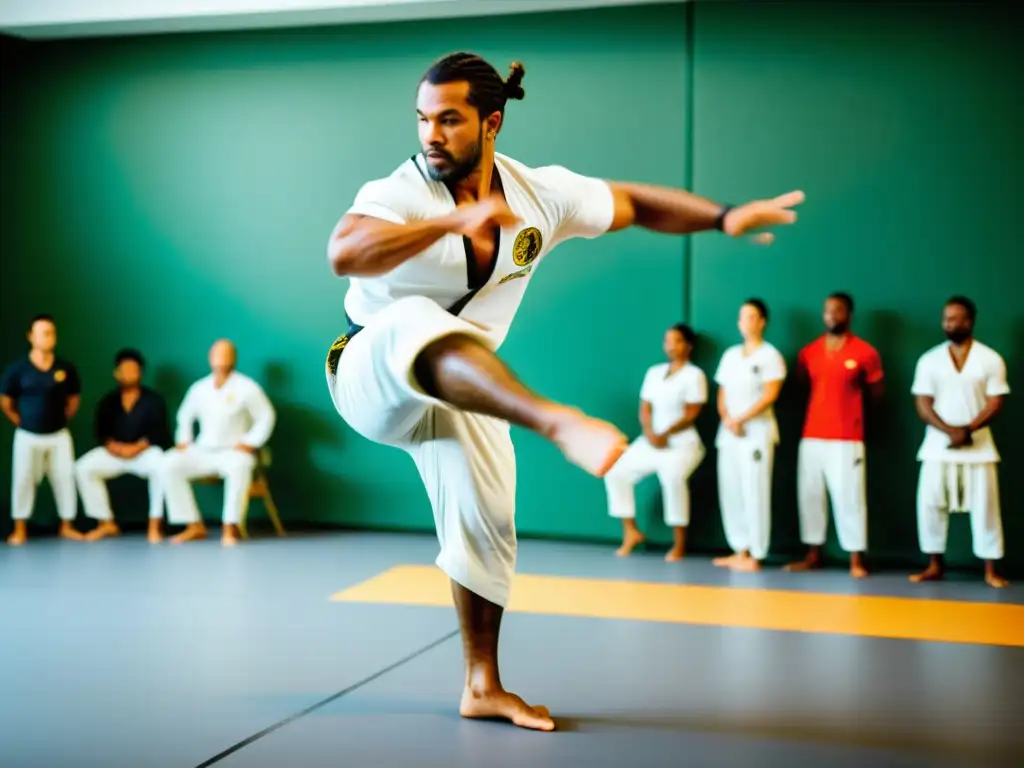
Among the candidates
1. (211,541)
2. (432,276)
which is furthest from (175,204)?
(432,276)

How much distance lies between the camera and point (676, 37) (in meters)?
6.43

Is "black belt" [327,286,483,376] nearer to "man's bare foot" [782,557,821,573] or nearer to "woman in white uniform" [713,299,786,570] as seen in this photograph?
"woman in white uniform" [713,299,786,570]

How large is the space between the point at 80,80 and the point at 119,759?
6.10 meters

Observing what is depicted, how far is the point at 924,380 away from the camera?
18.3 ft

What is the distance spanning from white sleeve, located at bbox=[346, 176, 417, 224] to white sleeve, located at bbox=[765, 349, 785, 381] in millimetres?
3652

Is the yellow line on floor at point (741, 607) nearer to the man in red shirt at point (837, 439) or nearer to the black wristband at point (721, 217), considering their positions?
the man in red shirt at point (837, 439)

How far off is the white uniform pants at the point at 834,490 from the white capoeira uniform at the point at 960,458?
305 mm

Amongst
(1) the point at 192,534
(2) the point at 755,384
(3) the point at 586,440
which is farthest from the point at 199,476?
(3) the point at 586,440

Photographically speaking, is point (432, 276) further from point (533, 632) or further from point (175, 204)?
point (175, 204)

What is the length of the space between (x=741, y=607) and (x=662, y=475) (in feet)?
4.68

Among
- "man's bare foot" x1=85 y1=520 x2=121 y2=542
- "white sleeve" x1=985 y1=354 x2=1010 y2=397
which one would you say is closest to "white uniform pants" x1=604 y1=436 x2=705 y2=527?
"white sleeve" x1=985 y1=354 x2=1010 y2=397

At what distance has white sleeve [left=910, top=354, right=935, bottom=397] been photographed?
18.2ft

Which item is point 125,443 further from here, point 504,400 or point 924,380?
point 504,400

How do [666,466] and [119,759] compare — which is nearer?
[119,759]
